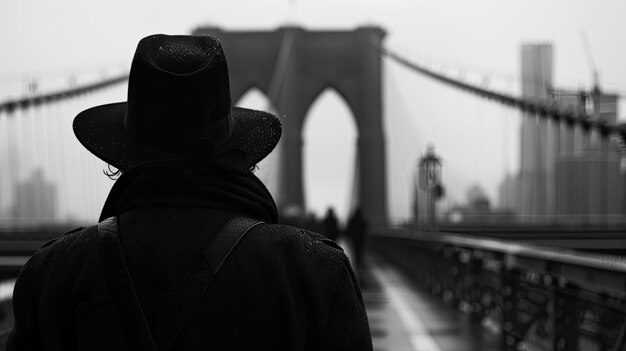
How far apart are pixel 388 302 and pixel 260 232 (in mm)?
10474

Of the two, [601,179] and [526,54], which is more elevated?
[526,54]

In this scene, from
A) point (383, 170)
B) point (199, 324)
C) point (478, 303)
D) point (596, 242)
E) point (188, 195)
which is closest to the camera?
point (199, 324)

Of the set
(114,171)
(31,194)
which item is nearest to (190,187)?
(114,171)

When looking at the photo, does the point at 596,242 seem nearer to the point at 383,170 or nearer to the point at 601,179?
the point at 601,179

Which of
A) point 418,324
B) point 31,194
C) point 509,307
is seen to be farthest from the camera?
point 31,194

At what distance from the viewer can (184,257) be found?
1.71 m

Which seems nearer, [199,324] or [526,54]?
[199,324]

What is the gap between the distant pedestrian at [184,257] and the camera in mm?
1681

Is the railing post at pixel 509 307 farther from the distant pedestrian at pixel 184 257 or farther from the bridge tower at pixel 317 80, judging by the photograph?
the bridge tower at pixel 317 80

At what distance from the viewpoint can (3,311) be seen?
18.9ft

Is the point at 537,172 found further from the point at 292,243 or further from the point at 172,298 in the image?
the point at 172,298

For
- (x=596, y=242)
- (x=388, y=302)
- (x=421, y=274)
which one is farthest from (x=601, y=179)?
(x=388, y=302)

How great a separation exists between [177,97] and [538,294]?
5.43m

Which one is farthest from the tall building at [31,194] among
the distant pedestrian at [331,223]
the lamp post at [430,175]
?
the lamp post at [430,175]
